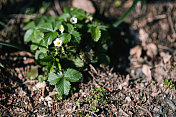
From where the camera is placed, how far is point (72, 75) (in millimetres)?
1990

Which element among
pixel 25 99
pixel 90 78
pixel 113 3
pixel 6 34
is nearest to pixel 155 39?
pixel 113 3

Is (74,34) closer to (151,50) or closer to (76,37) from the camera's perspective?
(76,37)

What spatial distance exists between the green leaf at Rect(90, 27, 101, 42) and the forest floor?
0.45 metres

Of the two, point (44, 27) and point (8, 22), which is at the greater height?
point (8, 22)

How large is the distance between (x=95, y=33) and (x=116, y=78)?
0.67m

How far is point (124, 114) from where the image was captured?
187 centimetres

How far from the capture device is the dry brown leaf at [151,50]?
267cm

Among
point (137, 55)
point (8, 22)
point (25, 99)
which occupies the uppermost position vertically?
point (8, 22)

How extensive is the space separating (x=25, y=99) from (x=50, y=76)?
0.44 m

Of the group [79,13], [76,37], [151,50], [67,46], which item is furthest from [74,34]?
[151,50]

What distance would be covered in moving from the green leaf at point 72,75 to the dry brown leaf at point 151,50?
135 cm

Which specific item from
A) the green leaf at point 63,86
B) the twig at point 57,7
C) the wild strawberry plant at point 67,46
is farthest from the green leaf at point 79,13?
the twig at point 57,7

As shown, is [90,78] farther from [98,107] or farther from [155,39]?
[155,39]

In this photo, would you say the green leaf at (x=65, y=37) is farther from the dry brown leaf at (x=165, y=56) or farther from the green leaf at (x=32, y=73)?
the dry brown leaf at (x=165, y=56)
